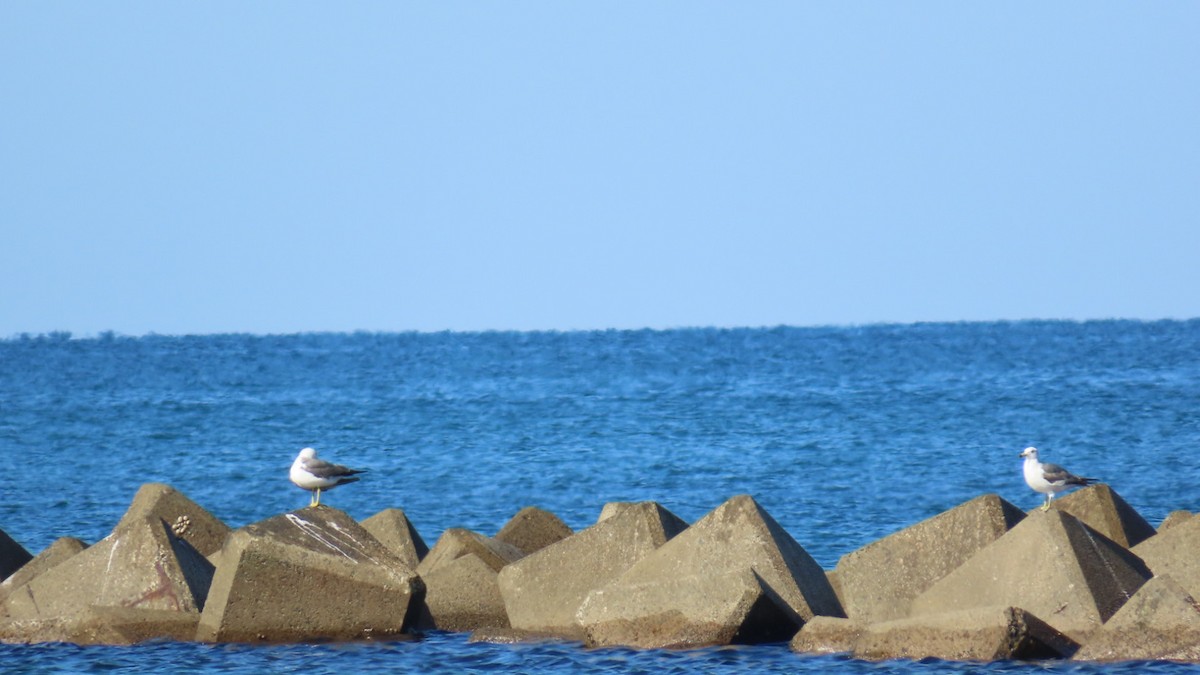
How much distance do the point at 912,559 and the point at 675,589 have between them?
196cm

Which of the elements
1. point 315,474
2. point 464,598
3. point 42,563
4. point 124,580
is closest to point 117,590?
point 124,580

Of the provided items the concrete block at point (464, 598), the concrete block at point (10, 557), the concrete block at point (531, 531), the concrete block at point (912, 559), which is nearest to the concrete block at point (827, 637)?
the concrete block at point (912, 559)

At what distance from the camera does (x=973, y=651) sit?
12.1m

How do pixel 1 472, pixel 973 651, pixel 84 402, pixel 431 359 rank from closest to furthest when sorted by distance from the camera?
pixel 973 651, pixel 1 472, pixel 84 402, pixel 431 359

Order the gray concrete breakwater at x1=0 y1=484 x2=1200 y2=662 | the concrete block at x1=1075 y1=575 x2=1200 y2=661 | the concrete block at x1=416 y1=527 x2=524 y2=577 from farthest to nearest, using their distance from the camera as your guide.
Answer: the concrete block at x1=416 y1=527 x2=524 y2=577, the gray concrete breakwater at x1=0 y1=484 x2=1200 y2=662, the concrete block at x1=1075 y1=575 x2=1200 y2=661

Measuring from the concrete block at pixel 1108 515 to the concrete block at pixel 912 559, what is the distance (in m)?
1.22

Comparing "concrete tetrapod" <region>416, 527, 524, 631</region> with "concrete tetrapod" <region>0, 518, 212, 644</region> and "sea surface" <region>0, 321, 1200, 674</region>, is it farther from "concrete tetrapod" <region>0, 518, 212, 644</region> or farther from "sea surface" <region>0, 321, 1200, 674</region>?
"concrete tetrapod" <region>0, 518, 212, 644</region>

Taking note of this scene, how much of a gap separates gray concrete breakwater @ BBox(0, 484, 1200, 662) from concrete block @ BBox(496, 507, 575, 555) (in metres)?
1.30

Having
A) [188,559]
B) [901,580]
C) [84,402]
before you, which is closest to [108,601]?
[188,559]

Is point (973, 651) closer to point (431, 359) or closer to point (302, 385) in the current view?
point (302, 385)

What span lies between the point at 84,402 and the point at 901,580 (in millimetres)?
48573

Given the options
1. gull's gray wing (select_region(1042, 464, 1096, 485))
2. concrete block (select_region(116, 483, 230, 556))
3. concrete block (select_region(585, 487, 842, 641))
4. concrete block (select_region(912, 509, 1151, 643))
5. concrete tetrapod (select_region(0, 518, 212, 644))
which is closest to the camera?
concrete block (select_region(912, 509, 1151, 643))

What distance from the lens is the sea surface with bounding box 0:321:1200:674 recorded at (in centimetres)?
1322

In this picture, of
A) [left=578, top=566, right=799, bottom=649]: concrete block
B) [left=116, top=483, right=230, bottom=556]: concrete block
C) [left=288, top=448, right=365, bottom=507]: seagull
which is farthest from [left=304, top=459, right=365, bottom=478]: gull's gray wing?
[left=578, top=566, right=799, bottom=649]: concrete block
